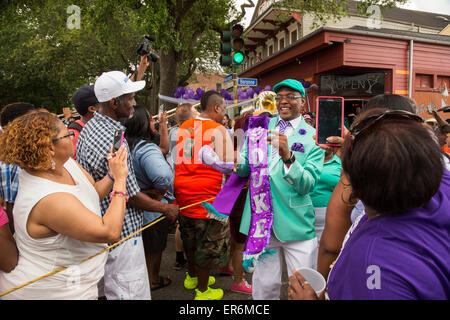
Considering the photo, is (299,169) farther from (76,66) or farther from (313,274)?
(76,66)

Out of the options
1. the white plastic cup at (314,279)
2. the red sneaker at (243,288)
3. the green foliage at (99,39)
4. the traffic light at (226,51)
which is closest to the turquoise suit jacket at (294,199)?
the white plastic cup at (314,279)

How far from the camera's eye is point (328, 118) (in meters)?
1.99

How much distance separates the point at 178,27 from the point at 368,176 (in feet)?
36.5

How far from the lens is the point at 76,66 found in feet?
69.6

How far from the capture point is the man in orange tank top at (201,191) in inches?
131

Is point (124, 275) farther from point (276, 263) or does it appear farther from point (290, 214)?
point (290, 214)

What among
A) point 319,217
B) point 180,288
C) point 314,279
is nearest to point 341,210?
point 314,279

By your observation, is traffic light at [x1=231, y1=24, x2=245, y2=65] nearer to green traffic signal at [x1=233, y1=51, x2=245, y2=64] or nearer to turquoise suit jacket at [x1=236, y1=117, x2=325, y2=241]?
green traffic signal at [x1=233, y1=51, x2=245, y2=64]

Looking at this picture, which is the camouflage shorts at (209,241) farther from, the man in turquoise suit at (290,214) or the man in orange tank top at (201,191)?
the man in turquoise suit at (290,214)

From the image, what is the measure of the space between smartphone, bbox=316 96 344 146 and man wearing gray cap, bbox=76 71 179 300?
131 cm

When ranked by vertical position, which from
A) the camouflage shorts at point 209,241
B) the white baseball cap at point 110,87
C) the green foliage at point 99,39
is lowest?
the camouflage shorts at point 209,241

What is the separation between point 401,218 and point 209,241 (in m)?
2.56

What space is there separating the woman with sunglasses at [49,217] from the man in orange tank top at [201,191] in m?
1.60
